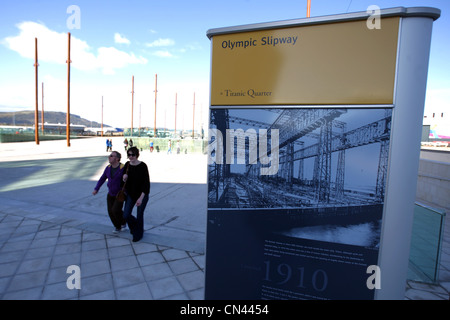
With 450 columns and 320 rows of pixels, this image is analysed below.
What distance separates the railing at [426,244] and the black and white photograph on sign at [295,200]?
2.44 m

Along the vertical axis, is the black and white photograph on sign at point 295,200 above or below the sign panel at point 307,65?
below

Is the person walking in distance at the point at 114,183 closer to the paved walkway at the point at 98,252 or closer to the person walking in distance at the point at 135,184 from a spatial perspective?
the person walking in distance at the point at 135,184

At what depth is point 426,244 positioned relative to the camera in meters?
3.87

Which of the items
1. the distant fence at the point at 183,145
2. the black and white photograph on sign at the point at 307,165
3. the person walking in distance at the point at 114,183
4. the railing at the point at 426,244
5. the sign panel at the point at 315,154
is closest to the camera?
the sign panel at the point at 315,154

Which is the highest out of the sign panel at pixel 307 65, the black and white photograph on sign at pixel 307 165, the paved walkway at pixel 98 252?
the sign panel at pixel 307 65

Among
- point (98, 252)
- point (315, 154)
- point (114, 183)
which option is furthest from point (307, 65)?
point (98, 252)

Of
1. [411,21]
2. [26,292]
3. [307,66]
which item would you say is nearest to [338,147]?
[307,66]

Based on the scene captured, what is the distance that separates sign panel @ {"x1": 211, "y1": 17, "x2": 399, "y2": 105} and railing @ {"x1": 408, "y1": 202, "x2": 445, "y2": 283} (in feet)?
9.58

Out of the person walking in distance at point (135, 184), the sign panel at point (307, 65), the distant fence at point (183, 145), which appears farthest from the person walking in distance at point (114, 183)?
the distant fence at point (183, 145)

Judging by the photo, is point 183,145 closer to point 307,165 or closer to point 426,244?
point 426,244

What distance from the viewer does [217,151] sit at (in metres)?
2.42

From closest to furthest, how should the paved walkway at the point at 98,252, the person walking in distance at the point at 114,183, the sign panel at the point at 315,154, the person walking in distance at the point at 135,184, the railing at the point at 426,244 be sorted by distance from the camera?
the sign panel at the point at 315,154, the paved walkway at the point at 98,252, the railing at the point at 426,244, the person walking in distance at the point at 135,184, the person walking in distance at the point at 114,183

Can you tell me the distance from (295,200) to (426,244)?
306cm

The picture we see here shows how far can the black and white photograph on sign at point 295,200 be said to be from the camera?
204 centimetres
